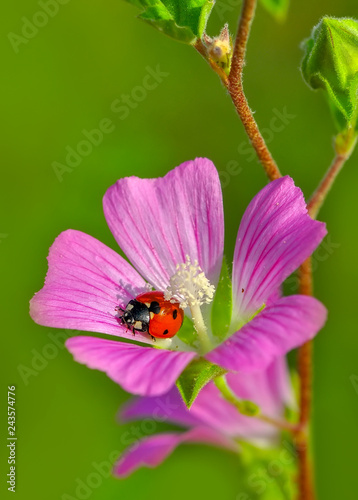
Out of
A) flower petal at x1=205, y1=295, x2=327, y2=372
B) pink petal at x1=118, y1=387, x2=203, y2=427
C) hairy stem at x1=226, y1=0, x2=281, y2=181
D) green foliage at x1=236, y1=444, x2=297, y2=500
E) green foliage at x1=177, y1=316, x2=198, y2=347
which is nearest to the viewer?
flower petal at x1=205, y1=295, x2=327, y2=372

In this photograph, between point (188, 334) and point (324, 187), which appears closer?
point (324, 187)

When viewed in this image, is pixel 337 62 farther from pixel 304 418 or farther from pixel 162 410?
pixel 162 410

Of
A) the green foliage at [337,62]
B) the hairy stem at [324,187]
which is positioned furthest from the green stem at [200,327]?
the green foliage at [337,62]

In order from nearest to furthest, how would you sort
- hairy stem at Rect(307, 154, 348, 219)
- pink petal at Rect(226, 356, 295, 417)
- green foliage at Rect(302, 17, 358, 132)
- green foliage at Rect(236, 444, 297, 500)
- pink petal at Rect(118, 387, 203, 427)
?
1. green foliage at Rect(302, 17, 358, 132)
2. hairy stem at Rect(307, 154, 348, 219)
3. green foliage at Rect(236, 444, 297, 500)
4. pink petal at Rect(118, 387, 203, 427)
5. pink petal at Rect(226, 356, 295, 417)

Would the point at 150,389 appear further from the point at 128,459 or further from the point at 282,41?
the point at 282,41

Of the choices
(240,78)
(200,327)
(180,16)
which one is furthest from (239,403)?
(180,16)

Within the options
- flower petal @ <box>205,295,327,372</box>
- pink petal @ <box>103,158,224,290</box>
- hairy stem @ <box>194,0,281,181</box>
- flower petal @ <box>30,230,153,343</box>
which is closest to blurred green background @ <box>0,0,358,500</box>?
pink petal @ <box>103,158,224,290</box>

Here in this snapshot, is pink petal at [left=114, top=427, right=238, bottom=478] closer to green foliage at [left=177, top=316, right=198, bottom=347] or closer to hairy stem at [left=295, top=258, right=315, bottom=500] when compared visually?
hairy stem at [left=295, top=258, right=315, bottom=500]
